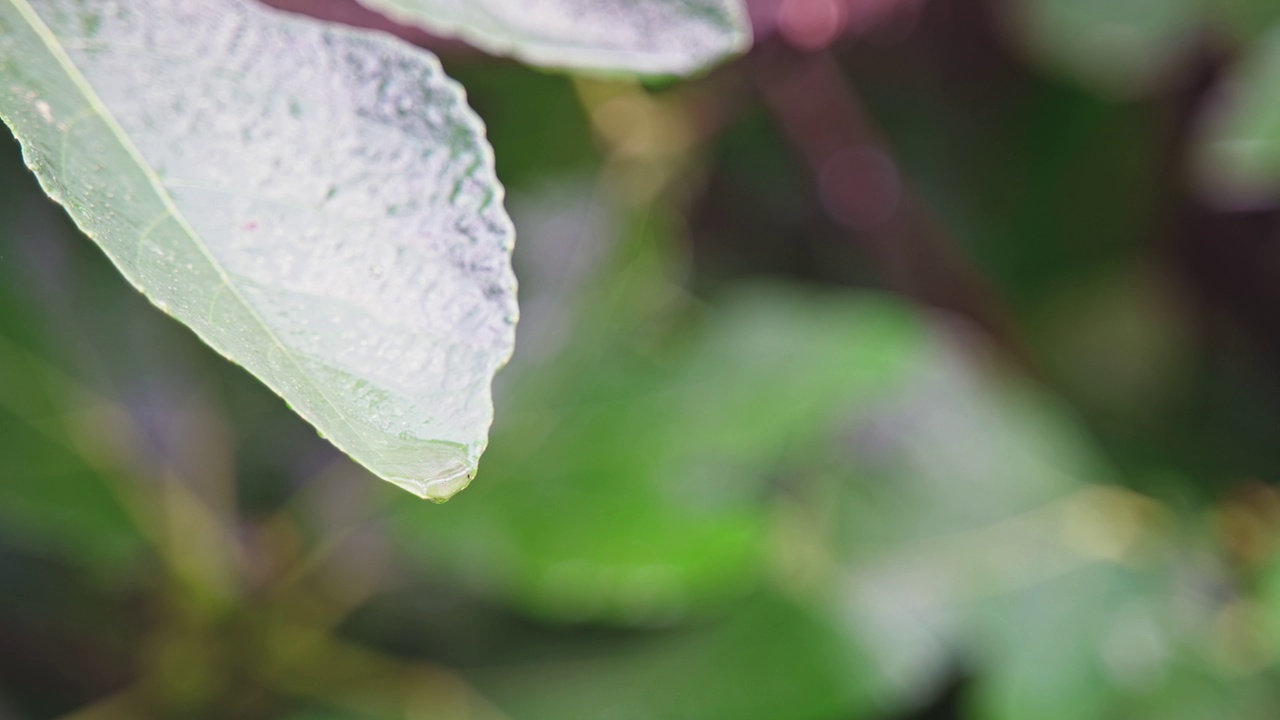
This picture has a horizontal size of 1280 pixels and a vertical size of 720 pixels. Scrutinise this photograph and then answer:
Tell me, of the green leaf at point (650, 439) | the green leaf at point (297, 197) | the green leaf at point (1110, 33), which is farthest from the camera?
the green leaf at point (1110, 33)

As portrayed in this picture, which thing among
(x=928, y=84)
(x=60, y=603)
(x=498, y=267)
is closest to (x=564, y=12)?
(x=498, y=267)

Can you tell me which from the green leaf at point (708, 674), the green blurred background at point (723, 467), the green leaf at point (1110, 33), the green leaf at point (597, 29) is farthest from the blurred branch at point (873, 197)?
the green leaf at point (597, 29)

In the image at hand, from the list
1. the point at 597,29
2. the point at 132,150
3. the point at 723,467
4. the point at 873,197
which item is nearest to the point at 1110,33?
the point at 873,197

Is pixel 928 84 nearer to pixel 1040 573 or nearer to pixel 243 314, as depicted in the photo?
pixel 1040 573

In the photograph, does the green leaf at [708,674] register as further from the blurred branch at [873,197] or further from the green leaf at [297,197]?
the green leaf at [297,197]

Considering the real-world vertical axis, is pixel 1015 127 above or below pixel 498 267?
below

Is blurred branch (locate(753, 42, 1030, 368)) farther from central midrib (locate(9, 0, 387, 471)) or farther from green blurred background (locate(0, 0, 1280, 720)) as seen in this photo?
central midrib (locate(9, 0, 387, 471))
